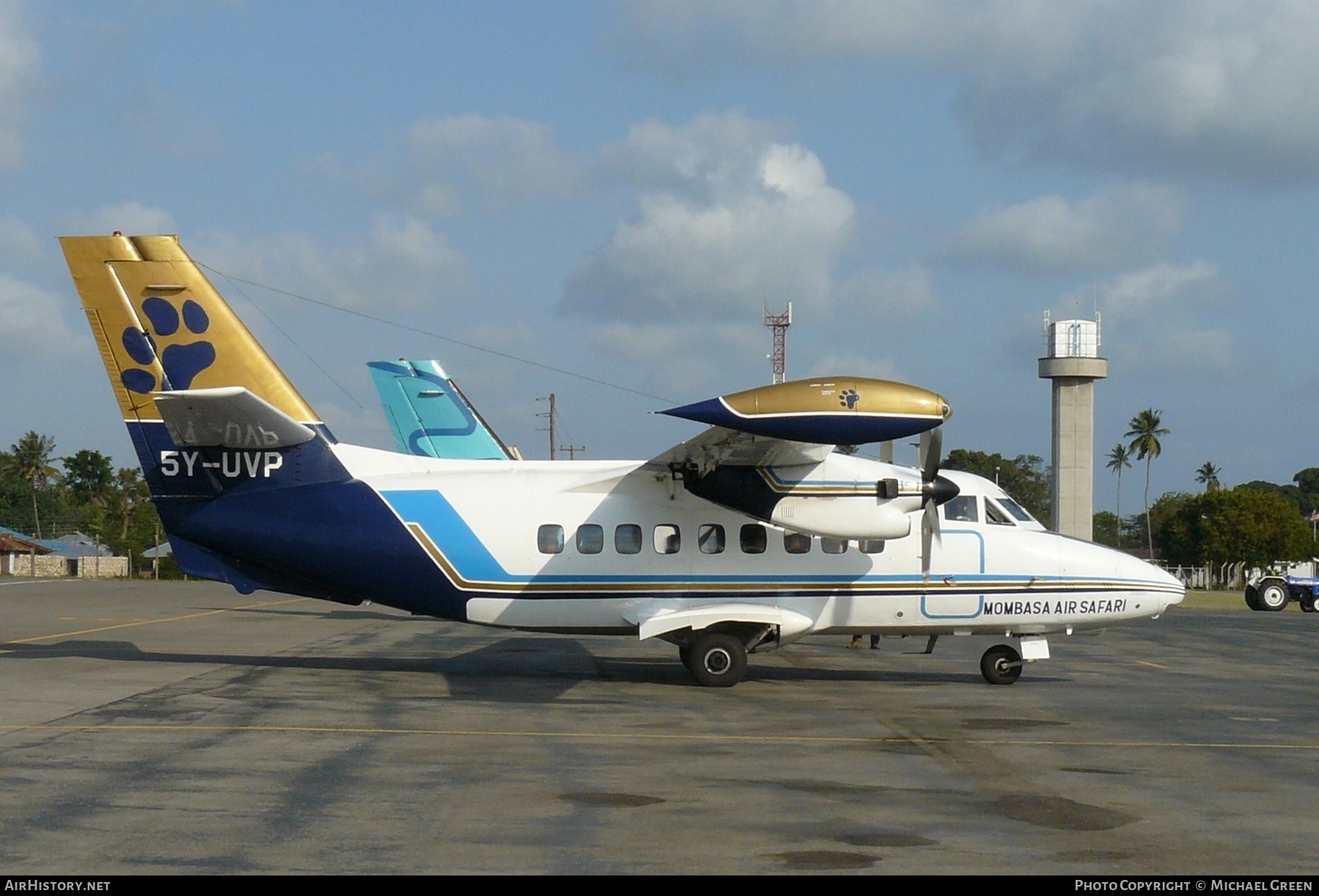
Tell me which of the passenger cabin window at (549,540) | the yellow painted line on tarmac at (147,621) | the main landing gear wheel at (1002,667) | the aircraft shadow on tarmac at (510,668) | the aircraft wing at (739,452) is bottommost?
the yellow painted line on tarmac at (147,621)

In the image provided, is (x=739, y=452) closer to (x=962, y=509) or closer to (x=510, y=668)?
(x=962, y=509)

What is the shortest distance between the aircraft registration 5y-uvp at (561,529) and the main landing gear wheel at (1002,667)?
4.1 inches

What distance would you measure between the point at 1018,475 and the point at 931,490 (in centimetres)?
11146

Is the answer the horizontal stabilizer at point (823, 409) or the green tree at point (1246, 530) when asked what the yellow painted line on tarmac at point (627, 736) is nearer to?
the horizontal stabilizer at point (823, 409)

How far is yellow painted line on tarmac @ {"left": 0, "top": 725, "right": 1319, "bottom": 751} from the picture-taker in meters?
12.6

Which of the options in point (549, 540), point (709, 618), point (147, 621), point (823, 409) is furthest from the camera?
point (147, 621)

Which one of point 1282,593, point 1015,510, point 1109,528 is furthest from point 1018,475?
point 1015,510

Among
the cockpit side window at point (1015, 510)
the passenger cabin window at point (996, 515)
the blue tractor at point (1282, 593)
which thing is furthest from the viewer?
the blue tractor at point (1282, 593)

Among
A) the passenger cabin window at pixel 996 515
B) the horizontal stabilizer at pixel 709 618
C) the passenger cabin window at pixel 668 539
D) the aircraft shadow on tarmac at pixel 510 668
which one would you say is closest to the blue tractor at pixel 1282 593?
the aircraft shadow on tarmac at pixel 510 668

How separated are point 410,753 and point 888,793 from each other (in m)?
4.35

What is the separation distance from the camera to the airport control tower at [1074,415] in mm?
68375

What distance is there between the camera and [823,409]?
13906mm

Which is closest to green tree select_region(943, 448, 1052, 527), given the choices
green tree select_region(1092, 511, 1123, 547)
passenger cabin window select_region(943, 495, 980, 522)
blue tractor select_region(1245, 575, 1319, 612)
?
green tree select_region(1092, 511, 1123, 547)

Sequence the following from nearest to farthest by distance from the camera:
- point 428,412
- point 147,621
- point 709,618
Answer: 1. point 709,618
2. point 147,621
3. point 428,412
